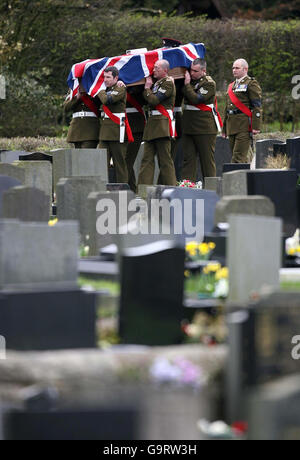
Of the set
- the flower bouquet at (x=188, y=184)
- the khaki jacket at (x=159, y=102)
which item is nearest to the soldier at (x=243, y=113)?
the flower bouquet at (x=188, y=184)

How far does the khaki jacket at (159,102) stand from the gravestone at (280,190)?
285 centimetres

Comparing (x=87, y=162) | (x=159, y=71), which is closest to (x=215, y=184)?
(x=87, y=162)

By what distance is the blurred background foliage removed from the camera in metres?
19.1

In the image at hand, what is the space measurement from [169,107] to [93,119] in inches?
40.1

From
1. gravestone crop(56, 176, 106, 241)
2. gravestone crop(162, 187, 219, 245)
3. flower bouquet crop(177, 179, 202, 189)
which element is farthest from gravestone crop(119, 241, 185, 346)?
flower bouquet crop(177, 179, 202, 189)

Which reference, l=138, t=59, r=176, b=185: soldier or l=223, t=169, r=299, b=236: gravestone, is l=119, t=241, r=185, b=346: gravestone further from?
l=138, t=59, r=176, b=185: soldier

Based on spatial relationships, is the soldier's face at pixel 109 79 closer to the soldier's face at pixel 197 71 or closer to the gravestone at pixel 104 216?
the soldier's face at pixel 197 71

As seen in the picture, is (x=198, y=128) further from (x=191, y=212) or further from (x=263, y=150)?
(x=191, y=212)

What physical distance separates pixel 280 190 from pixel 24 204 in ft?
6.29

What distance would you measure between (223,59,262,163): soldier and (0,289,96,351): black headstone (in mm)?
7112

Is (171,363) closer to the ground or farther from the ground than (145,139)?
closer to the ground

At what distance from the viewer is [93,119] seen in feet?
39.1
